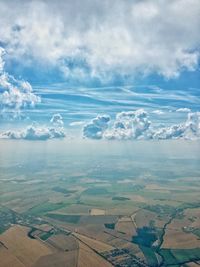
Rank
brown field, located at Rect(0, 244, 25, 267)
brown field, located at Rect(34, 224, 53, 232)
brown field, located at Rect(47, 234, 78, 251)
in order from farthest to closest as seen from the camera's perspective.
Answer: brown field, located at Rect(34, 224, 53, 232) < brown field, located at Rect(47, 234, 78, 251) < brown field, located at Rect(0, 244, 25, 267)

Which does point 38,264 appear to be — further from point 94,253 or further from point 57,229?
point 57,229

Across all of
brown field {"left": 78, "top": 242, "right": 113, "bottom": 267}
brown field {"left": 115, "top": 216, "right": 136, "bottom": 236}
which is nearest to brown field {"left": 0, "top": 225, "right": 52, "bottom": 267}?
brown field {"left": 78, "top": 242, "right": 113, "bottom": 267}

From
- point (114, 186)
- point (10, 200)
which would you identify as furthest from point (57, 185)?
point (10, 200)

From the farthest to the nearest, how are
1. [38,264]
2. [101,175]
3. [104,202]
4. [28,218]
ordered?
[101,175], [104,202], [28,218], [38,264]

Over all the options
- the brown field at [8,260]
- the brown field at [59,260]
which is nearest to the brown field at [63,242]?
the brown field at [59,260]

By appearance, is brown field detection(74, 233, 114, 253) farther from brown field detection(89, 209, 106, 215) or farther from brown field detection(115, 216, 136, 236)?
brown field detection(89, 209, 106, 215)

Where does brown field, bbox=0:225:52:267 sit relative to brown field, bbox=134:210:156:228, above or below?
above
